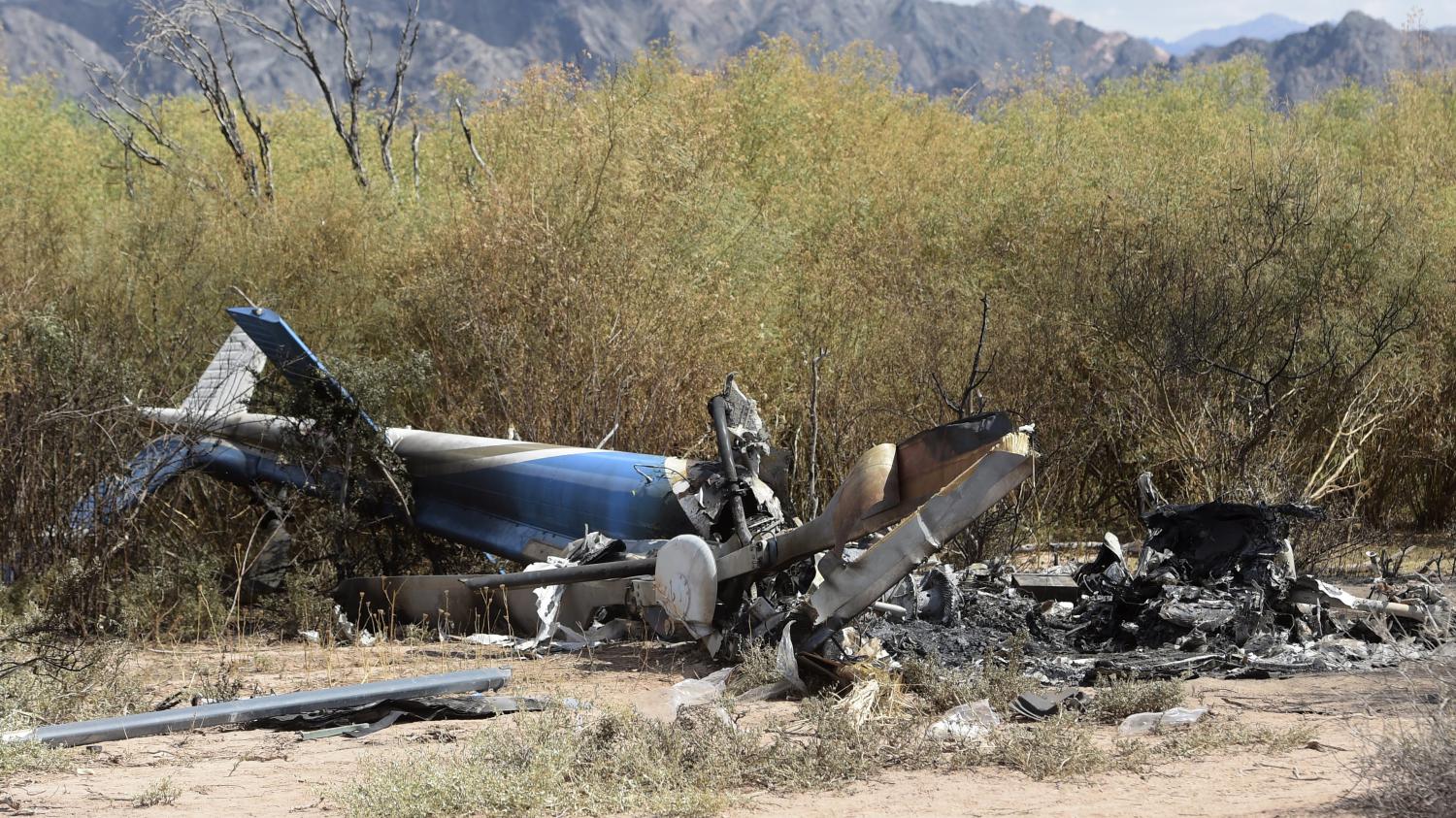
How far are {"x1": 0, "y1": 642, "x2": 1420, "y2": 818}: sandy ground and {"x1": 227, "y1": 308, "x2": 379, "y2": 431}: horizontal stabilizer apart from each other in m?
3.71

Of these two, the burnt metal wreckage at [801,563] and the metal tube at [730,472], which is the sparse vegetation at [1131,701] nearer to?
the burnt metal wreckage at [801,563]

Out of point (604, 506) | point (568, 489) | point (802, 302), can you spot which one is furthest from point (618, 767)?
point (802, 302)

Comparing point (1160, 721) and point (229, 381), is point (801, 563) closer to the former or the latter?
point (1160, 721)

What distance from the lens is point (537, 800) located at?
583cm

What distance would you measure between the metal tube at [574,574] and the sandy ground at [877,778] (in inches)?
31.1

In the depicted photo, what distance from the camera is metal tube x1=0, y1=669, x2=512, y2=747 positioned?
711 cm

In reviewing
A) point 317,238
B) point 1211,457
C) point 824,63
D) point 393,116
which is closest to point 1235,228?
point 1211,457

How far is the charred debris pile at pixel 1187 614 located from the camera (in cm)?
853


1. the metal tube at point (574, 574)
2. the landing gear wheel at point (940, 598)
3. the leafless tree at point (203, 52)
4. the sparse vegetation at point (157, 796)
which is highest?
the leafless tree at point (203, 52)

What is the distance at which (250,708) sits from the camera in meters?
7.71

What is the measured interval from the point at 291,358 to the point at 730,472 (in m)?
4.79

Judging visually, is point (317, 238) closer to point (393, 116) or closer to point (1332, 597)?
point (393, 116)

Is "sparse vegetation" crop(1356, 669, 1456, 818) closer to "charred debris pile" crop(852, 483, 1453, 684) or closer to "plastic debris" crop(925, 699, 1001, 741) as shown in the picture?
"plastic debris" crop(925, 699, 1001, 741)

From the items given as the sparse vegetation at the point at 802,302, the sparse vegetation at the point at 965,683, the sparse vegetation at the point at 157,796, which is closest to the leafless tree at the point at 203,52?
the sparse vegetation at the point at 802,302
